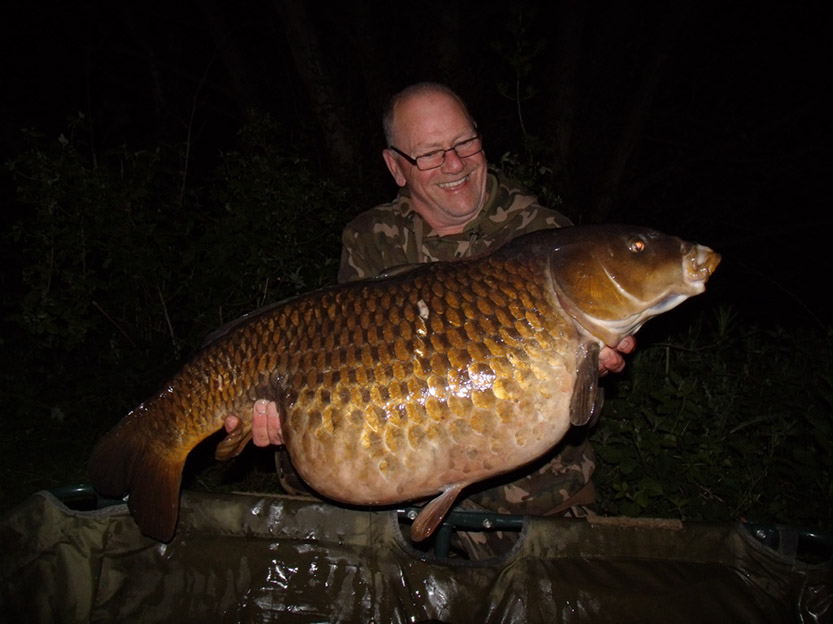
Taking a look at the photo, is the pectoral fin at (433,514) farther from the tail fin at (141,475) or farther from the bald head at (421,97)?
the bald head at (421,97)

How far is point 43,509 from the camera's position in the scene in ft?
5.23

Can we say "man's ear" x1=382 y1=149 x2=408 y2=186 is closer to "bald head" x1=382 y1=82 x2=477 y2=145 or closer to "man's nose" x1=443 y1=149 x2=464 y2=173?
"bald head" x1=382 y1=82 x2=477 y2=145

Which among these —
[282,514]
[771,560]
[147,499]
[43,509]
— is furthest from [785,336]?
[43,509]

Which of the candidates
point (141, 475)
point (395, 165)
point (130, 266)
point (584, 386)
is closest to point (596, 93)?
point (395, 165)

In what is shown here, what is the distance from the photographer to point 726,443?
7.40 feet

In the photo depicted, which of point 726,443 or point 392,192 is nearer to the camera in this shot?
point 726,443

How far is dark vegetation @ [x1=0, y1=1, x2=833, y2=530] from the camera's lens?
2.36 m

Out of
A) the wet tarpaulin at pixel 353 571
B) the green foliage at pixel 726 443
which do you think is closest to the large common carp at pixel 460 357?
the wet tarpaulin at pixel 353 571

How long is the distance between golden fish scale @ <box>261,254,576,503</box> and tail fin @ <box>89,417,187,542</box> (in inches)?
15.8

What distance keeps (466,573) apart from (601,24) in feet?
18.1

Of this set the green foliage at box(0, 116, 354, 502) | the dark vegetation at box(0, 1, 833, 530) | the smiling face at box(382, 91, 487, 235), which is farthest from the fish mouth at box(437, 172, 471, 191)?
the green foliage at box(0, 116, 354, 502)

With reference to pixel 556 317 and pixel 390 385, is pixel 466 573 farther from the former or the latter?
pixel 556 317

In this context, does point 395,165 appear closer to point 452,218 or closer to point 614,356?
point 452,218

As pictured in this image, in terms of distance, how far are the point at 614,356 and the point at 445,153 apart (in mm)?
869
